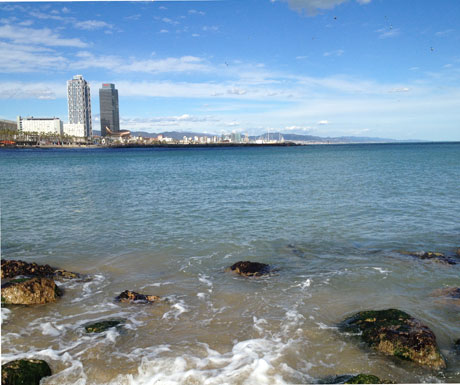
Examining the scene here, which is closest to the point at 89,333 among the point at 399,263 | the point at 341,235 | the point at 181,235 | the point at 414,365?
the point at 414,365

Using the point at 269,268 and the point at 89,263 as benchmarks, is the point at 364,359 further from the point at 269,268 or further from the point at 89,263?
the point at 89,263

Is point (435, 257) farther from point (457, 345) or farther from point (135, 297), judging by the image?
point (135, 297)

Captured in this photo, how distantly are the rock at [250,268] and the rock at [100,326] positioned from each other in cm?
409

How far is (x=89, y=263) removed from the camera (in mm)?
12258

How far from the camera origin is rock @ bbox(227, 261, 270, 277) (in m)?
11.0

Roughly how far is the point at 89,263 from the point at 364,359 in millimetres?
9035

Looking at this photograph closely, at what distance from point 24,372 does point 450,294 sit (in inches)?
372

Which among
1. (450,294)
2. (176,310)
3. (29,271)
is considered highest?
(29,271)

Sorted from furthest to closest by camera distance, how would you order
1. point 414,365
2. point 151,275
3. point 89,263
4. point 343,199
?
point 343,199 < point 89,263 < point 151,275 < point 414,365

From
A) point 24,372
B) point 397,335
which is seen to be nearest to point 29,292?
point 24,372

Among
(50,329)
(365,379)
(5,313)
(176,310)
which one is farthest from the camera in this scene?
(176,310)

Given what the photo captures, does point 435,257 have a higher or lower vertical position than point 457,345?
higher

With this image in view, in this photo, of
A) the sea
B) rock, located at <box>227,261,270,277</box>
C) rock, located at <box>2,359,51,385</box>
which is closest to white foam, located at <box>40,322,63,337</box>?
the sea

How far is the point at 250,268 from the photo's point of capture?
440 inches
